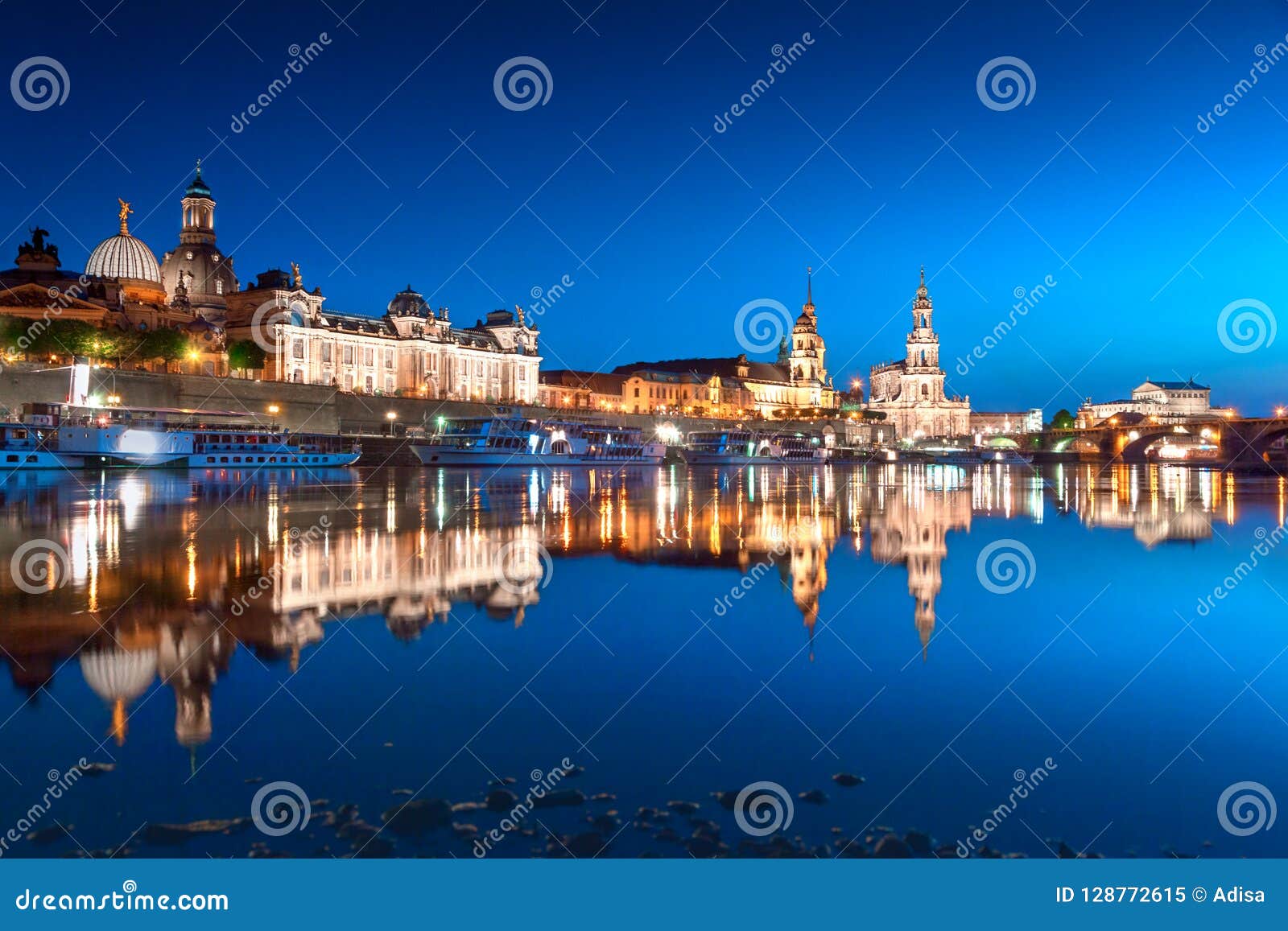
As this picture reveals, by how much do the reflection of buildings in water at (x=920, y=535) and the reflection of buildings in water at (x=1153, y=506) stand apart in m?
2.97

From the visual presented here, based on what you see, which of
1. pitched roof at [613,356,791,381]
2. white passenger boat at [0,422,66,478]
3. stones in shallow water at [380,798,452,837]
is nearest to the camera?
stones in shallow water at [380,798,452,837]

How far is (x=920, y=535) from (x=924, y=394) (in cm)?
13423

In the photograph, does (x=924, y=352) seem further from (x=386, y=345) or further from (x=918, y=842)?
(x=918, y=842)

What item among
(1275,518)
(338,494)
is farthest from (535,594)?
(1275,518)

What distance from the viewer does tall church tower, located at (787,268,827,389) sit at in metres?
153

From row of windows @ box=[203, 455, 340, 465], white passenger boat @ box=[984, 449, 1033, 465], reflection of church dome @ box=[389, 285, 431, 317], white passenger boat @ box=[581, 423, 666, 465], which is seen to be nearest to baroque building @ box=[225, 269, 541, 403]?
reflection of church dome @ box=[389, 285, 431, 317]

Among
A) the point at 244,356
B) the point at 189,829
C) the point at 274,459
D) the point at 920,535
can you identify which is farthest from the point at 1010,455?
the point at 189,829

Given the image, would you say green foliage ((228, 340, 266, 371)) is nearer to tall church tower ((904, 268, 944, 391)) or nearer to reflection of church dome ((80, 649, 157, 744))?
reflection of church dome ((80, 649, 157, 744))

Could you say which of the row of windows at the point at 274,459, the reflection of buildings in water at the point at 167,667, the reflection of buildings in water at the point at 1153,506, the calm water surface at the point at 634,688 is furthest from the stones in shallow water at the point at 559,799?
the row of windows at the point at 274,459

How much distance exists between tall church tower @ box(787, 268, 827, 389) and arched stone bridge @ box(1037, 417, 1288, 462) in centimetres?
3788

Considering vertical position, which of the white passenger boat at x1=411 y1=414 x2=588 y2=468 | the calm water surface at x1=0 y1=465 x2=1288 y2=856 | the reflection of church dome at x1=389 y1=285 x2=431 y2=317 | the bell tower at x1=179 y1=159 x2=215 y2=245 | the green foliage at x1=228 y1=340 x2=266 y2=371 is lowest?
the calm water surface at x1=0 y1=465 x2=1288 y2=856

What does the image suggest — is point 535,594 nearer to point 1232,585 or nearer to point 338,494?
point 1232,585

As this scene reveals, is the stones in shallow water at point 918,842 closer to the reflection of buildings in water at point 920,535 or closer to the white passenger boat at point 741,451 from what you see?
the reflection of buildings in water at point 920,535

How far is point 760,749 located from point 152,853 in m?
2.82
